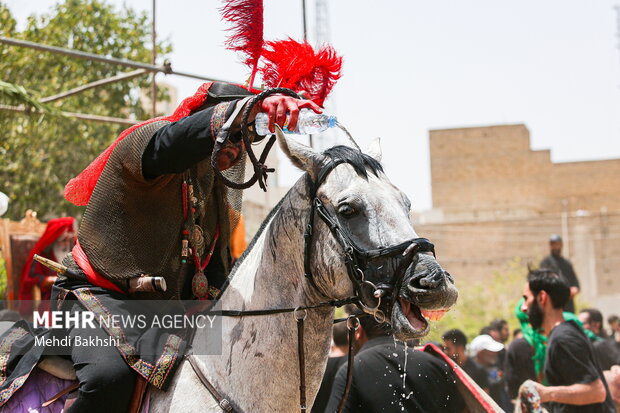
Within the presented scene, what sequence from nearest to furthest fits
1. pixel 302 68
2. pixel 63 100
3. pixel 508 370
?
pixel 302 68
pixel 508 370
pixel 63 100

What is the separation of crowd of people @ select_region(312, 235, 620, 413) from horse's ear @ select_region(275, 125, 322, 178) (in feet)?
2.83

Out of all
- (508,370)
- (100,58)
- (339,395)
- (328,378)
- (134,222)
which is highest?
(100,58)

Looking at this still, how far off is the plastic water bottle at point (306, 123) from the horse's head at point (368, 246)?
64 millimetres

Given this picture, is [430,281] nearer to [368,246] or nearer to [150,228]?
[368,246]

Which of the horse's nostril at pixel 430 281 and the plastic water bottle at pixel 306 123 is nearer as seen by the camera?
the horse's nostril at pixel 430 281

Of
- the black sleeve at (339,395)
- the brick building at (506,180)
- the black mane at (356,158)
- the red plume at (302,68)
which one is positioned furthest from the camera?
the brick building at (506,180)

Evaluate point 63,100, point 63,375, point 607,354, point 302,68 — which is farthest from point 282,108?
point 63,100

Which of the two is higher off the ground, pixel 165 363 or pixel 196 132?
pixel 196 132

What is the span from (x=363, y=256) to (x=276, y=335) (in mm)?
547

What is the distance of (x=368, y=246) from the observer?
2.91 meters

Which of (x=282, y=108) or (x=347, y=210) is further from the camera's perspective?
(x=282, y=108)

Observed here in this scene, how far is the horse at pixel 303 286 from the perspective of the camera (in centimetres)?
289

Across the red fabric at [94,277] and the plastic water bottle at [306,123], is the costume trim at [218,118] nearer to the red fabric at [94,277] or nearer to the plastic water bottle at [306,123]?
the plastic water bottle at [306,123]

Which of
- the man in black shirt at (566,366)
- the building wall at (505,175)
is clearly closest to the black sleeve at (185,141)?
the man in black shirt at (566,366)
